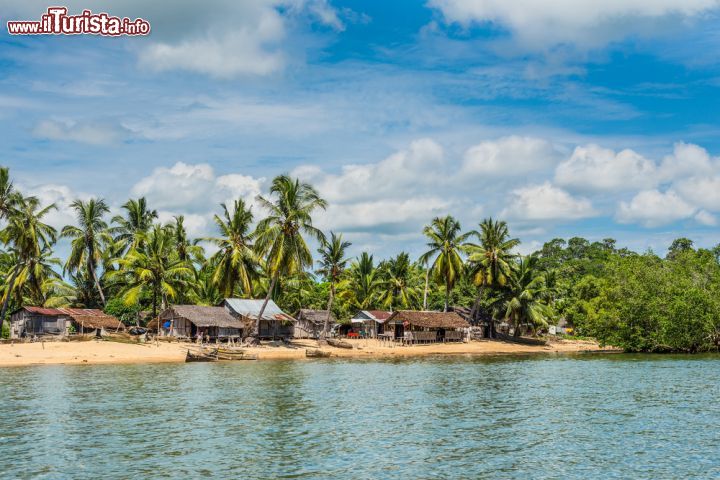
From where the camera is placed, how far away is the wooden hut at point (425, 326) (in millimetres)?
72812

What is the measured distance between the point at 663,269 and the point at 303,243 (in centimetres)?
3588

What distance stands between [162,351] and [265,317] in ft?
46.5


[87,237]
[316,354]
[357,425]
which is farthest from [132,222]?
[357,425]

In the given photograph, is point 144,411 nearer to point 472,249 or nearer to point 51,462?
point 51,462

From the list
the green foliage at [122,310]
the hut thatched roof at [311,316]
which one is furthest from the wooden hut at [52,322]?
the hut thatched roof at [311,316]

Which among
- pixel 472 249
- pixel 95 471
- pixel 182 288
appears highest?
pixel 472 249

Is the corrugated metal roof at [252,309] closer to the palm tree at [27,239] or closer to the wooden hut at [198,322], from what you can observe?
the wooden hut at [198,322]

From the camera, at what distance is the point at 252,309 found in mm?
68562

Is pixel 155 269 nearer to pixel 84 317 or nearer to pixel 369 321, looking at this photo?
pixel 84 317

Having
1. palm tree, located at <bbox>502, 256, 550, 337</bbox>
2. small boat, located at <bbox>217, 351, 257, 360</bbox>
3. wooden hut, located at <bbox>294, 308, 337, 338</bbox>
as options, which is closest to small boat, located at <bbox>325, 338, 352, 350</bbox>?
wooden hut, located at <bbox>294, 308, 337, 338</bbox>

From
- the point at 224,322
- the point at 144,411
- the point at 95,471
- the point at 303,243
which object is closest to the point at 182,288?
the point at 224,322

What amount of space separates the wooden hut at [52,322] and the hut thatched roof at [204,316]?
5697 millimetres

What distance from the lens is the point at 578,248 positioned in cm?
14538

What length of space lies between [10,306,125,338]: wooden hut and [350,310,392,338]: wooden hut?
2899cm
